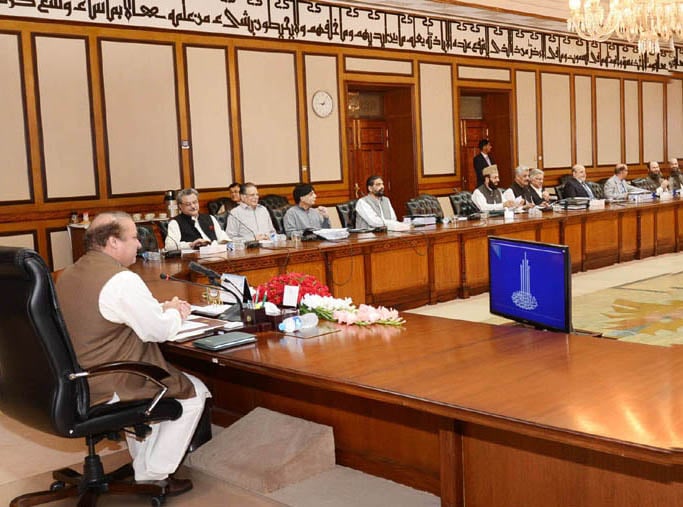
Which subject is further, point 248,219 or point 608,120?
point 608,120

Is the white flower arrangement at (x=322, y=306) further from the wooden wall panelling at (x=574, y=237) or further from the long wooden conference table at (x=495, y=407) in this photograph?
the wooden wall panelling at (x=574, y=237)

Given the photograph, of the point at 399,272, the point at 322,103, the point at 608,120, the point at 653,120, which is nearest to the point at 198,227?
the point at 399,272

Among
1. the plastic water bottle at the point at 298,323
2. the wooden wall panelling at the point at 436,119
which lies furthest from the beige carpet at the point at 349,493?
the wooden wall panelling at the point at 436,119

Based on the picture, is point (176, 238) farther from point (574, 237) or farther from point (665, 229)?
point (665, 229)

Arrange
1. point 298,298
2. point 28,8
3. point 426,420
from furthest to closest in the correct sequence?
1. point 28,8
2. point 298,298
3. point 426,420

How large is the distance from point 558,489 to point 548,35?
11722 mm

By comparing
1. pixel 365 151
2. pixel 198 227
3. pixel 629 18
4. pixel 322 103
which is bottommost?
pixel 198 227

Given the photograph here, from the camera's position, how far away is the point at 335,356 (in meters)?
2.76

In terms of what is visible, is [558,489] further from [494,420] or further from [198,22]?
[198,22]

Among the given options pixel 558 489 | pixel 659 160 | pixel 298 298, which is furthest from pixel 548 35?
pixel 558 489

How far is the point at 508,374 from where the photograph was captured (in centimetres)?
243

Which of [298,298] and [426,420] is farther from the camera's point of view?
[298,298]

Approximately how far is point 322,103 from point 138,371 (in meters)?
7.68

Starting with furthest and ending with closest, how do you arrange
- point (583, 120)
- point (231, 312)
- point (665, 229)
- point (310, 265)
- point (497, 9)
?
point (583, 120), point (497, 9), point (665, 229), point (310, 265), point (231, 312)
